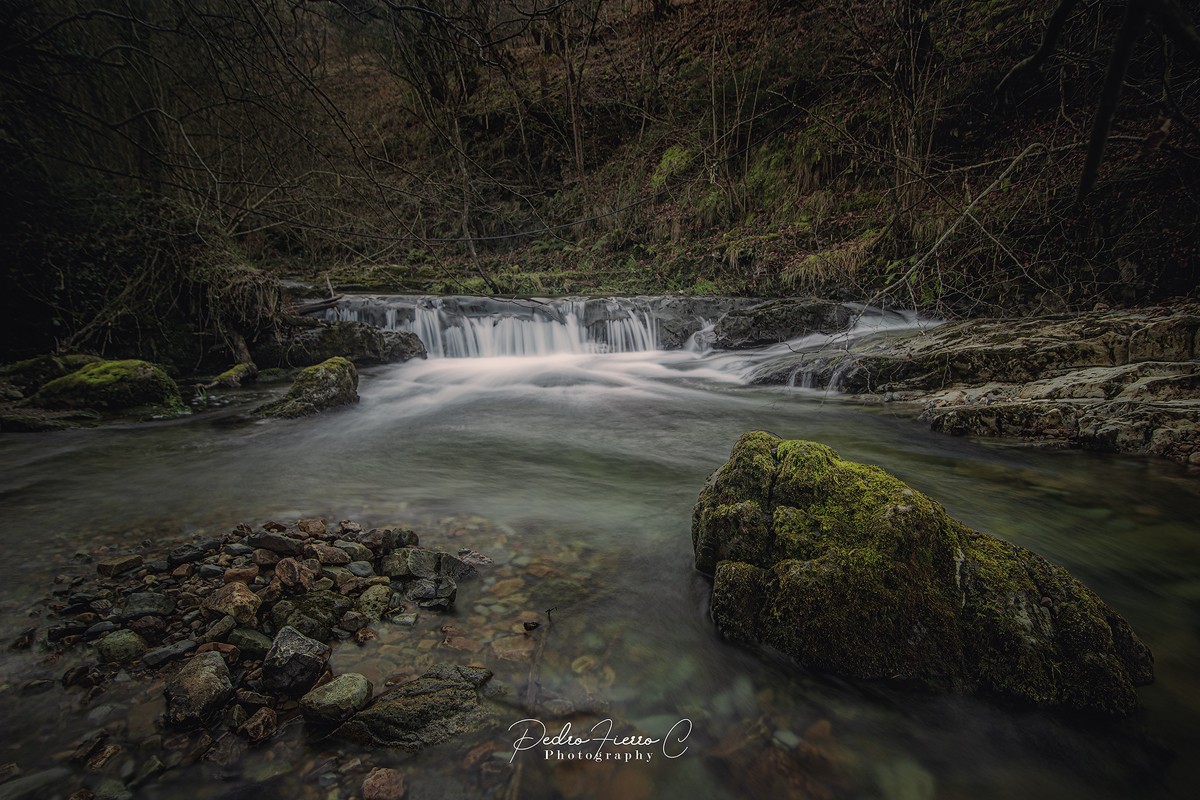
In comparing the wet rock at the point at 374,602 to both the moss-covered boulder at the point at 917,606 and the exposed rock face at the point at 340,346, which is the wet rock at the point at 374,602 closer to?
the moss-covered boulder at the point at 917,606

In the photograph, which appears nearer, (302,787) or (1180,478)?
(302,787)

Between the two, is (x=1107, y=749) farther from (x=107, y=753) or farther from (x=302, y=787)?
(x=107, y=753)

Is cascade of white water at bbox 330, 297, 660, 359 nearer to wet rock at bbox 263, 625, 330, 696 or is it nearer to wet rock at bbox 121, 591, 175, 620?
wet rock at bbox 121, 591, 175, 620

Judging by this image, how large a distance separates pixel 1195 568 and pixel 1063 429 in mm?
2161

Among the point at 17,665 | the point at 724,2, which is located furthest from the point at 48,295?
the point at 724,2

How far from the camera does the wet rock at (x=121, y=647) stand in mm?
2014

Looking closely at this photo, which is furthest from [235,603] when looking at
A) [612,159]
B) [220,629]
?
[612,159]

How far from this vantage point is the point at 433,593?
259cm

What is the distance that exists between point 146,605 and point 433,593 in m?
1.26

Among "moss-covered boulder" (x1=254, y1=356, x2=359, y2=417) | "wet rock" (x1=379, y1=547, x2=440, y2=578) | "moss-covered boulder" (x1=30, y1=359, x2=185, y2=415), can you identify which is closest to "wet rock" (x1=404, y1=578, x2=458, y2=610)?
"wet rock" (x1=379, y1=547, x2=440, y2=578)

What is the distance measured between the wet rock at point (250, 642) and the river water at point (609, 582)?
299 millimetres

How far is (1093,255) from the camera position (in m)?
7.29

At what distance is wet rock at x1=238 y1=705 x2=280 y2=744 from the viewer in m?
1.72

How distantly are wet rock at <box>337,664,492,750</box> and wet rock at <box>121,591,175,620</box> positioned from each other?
1200 millimetres
